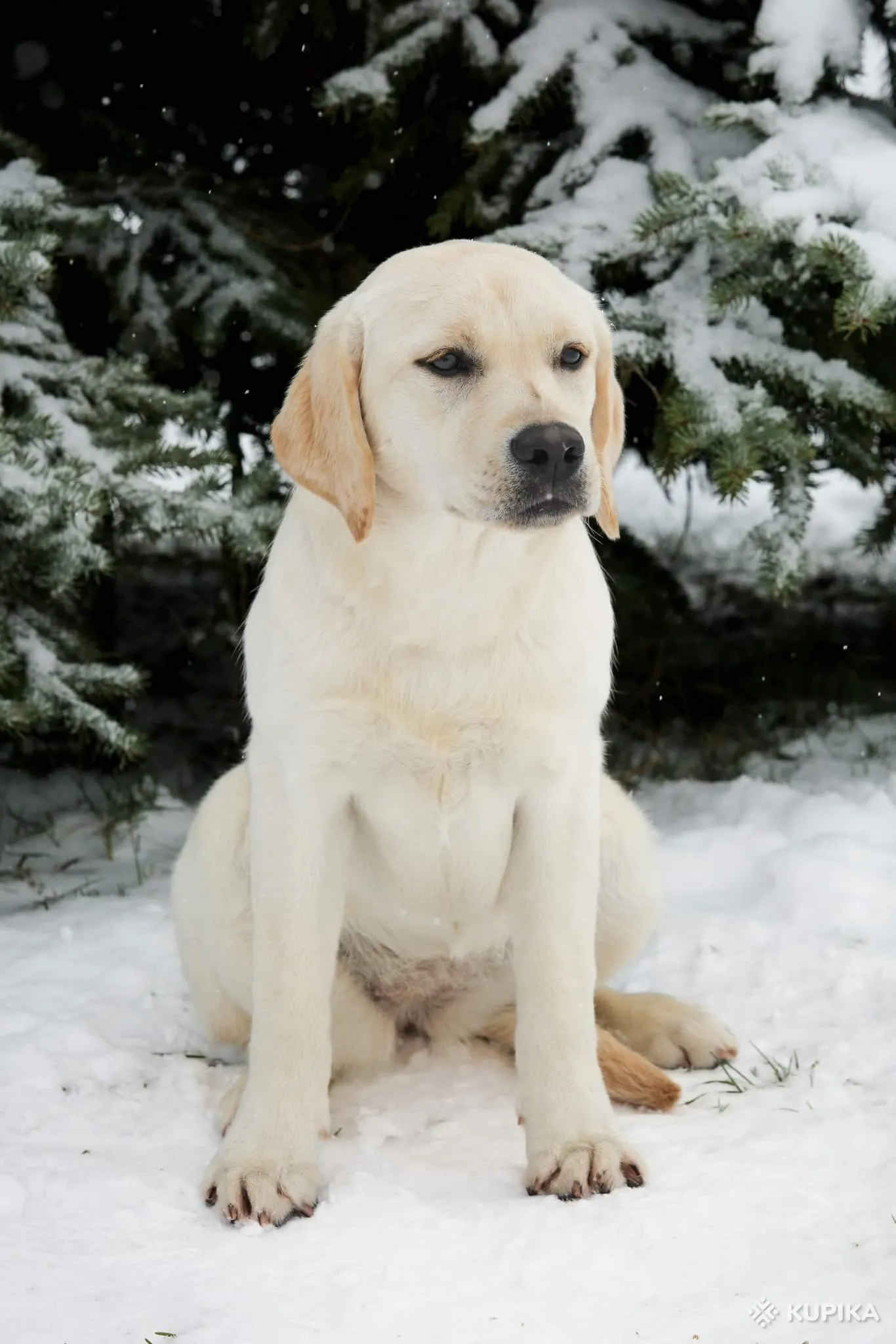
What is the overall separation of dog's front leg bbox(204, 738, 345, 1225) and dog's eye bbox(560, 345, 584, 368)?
0.89 meters

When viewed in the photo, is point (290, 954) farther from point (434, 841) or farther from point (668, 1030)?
point (668, 1030)

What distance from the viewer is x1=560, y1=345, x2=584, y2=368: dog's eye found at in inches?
109

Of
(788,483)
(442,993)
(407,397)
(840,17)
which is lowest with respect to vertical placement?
(442,993)

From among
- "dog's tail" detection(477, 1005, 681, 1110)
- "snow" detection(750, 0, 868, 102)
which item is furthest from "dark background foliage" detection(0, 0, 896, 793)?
"dog's tail" detection(477, 1005, 681, 1110)

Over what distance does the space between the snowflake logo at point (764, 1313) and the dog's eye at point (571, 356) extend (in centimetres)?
166

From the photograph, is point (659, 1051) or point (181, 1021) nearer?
point (659, 1051)

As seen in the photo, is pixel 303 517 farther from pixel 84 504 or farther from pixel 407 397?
pixel 84 504

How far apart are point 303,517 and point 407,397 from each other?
0.33 m

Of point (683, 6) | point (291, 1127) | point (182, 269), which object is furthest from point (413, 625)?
point (683, 6)

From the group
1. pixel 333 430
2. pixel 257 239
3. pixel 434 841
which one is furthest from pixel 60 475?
pixel 434 841

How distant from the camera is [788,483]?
4.35 metres

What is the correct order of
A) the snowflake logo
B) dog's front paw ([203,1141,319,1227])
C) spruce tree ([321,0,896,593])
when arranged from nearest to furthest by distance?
the snowflake logo
dog's front paw ([203,1141,319,1227])
spruce tree ([321,0,896,593])

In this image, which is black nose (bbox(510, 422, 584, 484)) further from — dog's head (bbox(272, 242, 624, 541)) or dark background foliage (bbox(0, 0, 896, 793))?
dark background foliage (bbox(0, 0, 896, 793))

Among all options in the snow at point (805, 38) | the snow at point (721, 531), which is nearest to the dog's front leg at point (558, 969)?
the snow at point (805, 38)
